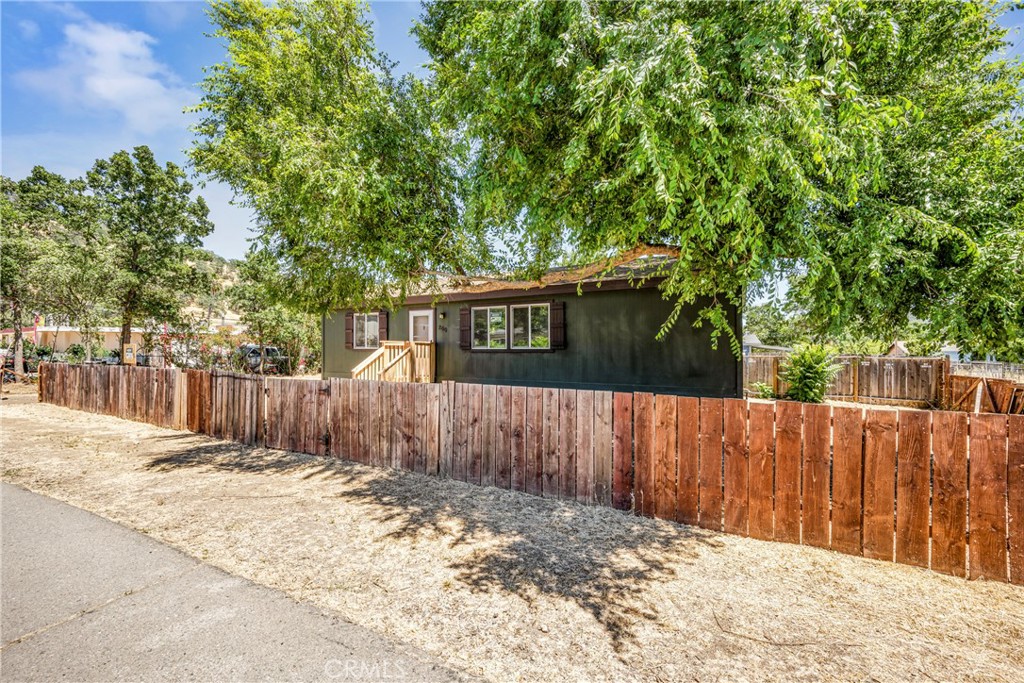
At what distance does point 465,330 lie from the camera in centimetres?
1245

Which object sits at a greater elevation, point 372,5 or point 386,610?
point 372,5

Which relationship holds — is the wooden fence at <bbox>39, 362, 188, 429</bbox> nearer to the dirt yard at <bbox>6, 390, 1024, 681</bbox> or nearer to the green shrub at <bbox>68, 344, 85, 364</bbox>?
the dirt yard at <bbox>6, 390, 1024, 681</bbox>

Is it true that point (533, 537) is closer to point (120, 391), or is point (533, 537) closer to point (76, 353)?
point (120, 391)

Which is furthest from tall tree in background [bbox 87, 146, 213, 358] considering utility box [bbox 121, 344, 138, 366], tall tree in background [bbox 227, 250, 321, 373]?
tall tree in background [bbox 227, 250, 321, 373]

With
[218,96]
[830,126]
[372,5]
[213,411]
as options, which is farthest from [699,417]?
[218,96]

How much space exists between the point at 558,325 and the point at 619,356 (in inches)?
63.5

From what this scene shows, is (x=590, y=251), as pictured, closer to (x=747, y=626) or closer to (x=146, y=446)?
(x=747, y=626)

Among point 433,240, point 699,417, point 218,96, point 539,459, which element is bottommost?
point 539,459

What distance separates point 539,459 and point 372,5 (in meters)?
9.85

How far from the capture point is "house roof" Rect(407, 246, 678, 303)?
19.9 feet

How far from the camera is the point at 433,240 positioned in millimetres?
6320

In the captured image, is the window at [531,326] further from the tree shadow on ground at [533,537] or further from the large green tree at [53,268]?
the large green tree at [53,268]

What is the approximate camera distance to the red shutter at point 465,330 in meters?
12.4

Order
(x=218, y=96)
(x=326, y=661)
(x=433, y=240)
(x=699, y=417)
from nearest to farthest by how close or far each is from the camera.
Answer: (x=326, y=661) < (x=699, y=417) < (x=433, y=240) < (x=218, y=96)
